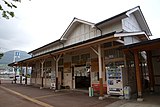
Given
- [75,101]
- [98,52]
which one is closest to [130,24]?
[98,52]

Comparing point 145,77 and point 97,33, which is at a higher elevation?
point 97,33

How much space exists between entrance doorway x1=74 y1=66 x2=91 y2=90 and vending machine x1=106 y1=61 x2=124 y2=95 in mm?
3379

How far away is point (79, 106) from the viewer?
7.75m

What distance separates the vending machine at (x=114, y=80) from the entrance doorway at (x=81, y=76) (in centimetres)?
338

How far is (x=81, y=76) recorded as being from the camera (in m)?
15.1

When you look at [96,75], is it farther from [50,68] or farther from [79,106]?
[50,68]

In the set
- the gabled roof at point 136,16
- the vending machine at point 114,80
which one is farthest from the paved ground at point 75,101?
the gabled roof at point 136,16

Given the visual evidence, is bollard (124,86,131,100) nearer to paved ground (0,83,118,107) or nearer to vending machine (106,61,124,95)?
vending machine (106,61,124,95)

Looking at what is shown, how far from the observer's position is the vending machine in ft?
32.2

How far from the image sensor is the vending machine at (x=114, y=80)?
981 centimetres

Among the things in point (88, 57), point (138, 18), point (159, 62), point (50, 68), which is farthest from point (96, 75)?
point (50, 68)

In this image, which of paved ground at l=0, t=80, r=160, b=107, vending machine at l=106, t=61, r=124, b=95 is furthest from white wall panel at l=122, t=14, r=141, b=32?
paved ground at l=0, t=80, r=160, b=107

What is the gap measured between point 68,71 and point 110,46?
5.79 metres

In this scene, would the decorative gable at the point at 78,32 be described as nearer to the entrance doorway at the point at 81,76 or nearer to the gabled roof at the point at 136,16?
the gabled roof at the point at 136,16
